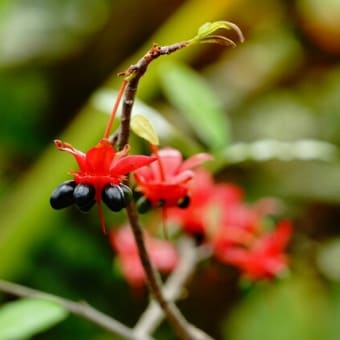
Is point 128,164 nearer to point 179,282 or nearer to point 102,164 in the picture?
point 102,164

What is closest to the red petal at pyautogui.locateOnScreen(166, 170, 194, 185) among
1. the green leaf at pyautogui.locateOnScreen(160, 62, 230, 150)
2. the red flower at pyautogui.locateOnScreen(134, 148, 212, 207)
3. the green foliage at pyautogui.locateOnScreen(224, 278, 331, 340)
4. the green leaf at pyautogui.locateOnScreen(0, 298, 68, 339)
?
the red flower at pyautogui.locateOnScreen(134, 148, 212, 207)

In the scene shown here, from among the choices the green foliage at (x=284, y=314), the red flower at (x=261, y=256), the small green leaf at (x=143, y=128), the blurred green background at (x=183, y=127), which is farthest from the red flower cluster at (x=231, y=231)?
the green foliage at (x=284, y=314)

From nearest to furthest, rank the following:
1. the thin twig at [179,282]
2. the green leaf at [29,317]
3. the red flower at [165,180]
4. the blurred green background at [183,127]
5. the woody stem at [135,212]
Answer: the woody stem at [135,212], the red flower at [165,180], the green leaf at [29,317], the thin twig at [179,282], the blurred green background at [183,127]

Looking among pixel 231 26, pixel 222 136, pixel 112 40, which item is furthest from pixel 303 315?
pixel 231 26

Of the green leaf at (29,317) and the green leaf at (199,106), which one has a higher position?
the green leaf at (199,106)

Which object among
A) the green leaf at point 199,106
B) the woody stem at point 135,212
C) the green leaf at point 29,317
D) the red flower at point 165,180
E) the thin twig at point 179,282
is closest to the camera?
the woody stem at point 135,212

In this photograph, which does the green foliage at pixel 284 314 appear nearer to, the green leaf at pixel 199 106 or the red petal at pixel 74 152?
the green leaf at pixel 199 106
